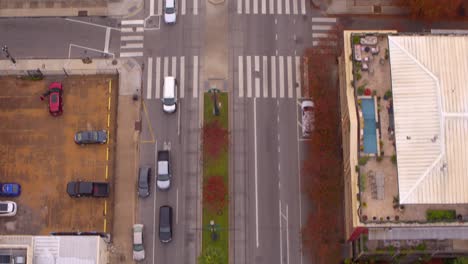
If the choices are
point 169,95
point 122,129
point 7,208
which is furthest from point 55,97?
point 7,208

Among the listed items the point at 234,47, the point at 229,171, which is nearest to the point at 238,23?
the point at 234,47

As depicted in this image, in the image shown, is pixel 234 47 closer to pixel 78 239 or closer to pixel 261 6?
pixel 261 6

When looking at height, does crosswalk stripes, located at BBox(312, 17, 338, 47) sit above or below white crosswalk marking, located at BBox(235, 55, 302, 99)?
above

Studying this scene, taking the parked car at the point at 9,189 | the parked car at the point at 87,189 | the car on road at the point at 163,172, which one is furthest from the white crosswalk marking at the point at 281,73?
the parked car at the point at 9,189

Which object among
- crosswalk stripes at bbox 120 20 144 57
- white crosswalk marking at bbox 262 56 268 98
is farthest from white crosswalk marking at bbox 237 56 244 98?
crosswalk stripes at bbox 120 20 144 57

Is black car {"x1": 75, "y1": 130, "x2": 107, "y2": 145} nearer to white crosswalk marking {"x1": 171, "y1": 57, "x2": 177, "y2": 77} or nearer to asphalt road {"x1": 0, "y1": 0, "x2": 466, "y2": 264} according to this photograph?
asphalt road {"x1": 0, "y1": 0, "x2": 466, "y2": 264}

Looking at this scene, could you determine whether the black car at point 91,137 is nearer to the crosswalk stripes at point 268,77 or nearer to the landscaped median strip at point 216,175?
the landscaped median strip at point 216,175
